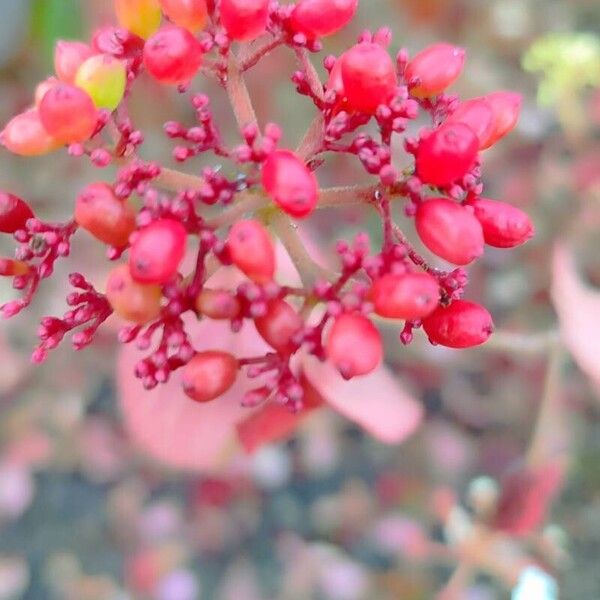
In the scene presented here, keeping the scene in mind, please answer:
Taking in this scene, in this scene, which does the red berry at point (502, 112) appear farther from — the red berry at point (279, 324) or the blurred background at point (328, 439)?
the blurred background at point (328, 439)

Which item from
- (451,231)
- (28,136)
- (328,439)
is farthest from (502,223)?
(328,439)

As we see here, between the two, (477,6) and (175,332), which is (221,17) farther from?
(477,6)

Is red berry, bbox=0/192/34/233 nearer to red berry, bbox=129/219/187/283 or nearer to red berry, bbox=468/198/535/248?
red berry, bbox=129/219/187/283

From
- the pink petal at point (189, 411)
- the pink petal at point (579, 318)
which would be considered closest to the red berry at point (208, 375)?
the pink petal at point (189, 411)

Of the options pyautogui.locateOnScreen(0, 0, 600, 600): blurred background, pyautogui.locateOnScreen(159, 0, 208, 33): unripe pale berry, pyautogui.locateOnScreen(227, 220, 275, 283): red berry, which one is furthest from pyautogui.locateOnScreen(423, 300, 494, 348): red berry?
pyautogui.locateOnScreen(0, 0, 600, 600): blurred background

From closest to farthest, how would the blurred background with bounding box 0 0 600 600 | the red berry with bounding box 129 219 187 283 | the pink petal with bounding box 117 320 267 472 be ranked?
the red berry with bounding box 129 219 187 283
the pink petal with bounding box 117 320 267 472
the blurred background with bounding box 0 0 600 600

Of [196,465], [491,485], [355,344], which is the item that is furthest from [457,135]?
[491,485]
